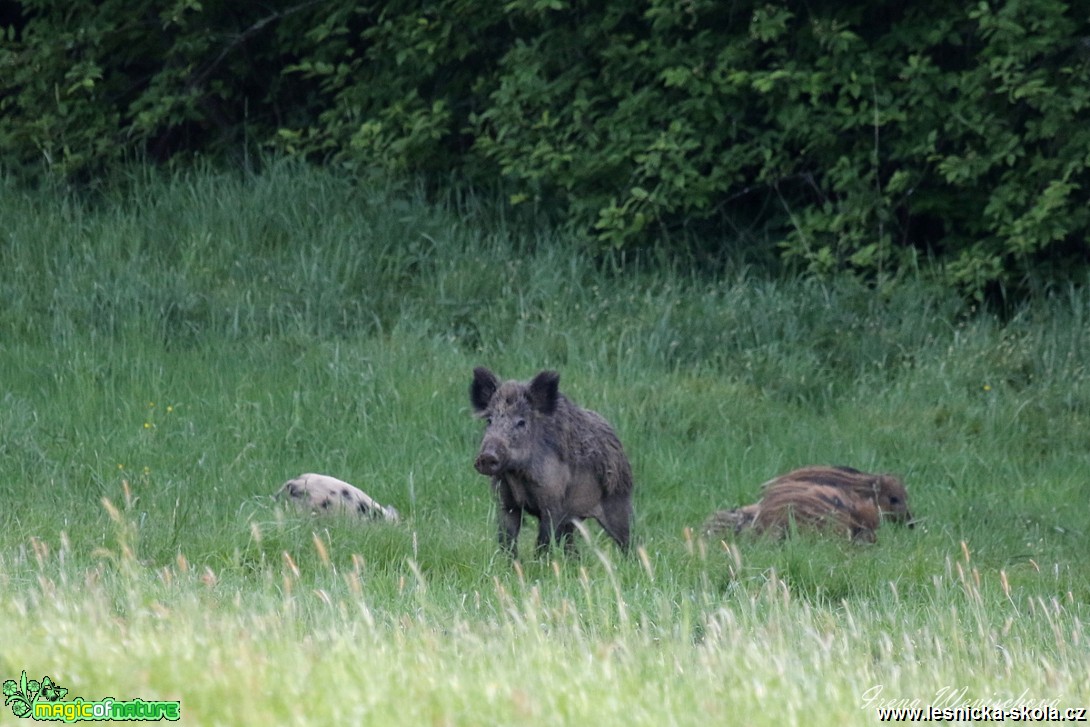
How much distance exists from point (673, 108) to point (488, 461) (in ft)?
29.3

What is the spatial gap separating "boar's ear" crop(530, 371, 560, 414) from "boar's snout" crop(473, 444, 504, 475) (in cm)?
63

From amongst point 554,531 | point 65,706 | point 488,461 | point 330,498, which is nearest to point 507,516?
point 554,531

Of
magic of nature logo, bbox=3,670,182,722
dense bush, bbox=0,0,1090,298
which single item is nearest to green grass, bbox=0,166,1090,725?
magic of nature logo, bbox=3,670,182,722

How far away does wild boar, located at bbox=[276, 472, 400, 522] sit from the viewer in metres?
9.85

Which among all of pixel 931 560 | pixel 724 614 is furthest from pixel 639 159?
pixel 724 614

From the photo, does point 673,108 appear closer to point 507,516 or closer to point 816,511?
point 816,511

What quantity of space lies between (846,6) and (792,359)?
15.2 ft

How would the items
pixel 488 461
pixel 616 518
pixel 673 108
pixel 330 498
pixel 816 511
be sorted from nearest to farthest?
pixel 488 461 → pixel 616 518 → pixel 330 498 → pixel 816 511 → pixel 673 108

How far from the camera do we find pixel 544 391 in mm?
9031

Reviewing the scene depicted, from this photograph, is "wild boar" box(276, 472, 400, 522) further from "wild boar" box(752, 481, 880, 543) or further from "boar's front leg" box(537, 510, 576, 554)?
"wild boar" box(752, 481, 880, 543)

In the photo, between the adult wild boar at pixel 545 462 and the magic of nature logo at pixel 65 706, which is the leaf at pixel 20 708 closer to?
the magic of nature logo at pixel 65 706

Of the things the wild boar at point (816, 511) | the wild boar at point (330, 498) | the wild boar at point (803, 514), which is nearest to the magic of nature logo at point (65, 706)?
the wild boar at point (330, 498)

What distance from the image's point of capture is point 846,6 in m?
16.7

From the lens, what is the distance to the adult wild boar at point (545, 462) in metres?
8.75
